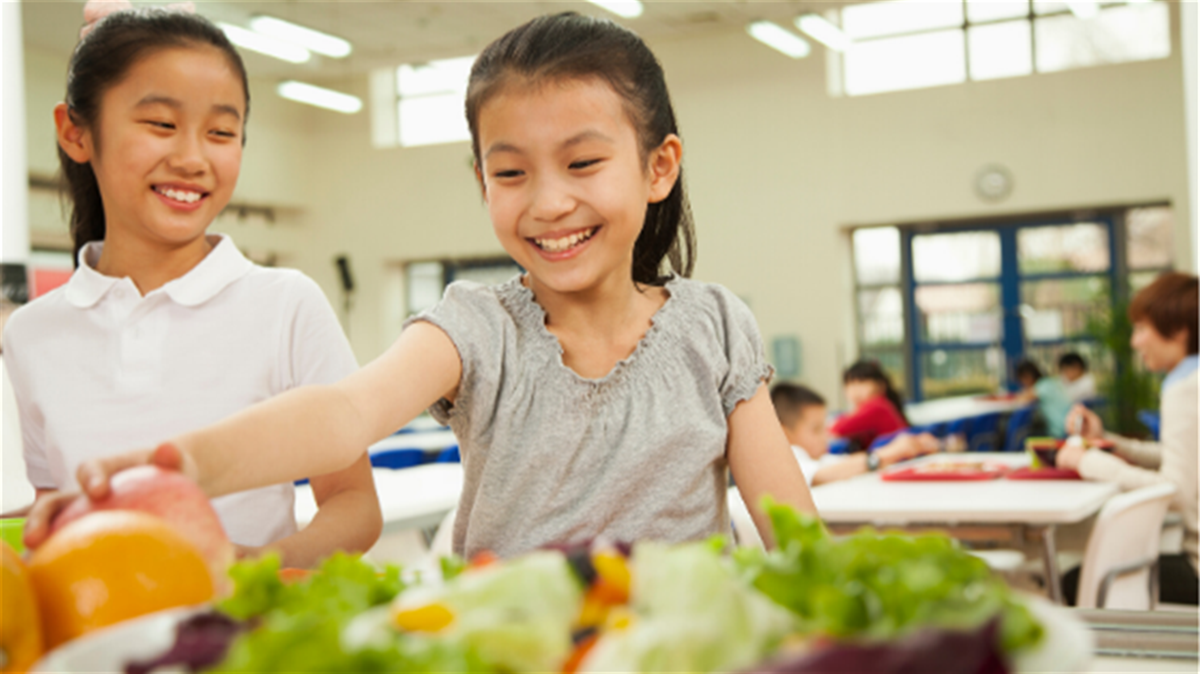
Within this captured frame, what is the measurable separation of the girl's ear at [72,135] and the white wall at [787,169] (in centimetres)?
875

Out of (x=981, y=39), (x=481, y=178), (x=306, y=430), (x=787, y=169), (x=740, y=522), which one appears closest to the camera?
(x=306, y=430)

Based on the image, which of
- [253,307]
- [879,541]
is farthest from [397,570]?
[253,307]

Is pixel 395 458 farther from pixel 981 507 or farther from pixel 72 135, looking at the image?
pixel 72 135

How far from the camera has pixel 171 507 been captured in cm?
55

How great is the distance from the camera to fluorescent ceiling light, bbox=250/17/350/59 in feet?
28.6

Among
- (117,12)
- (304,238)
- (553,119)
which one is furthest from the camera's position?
(304,238)

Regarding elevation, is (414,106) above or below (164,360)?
above

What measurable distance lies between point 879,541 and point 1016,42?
1086 centimetres

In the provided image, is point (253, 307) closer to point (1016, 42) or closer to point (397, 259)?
point (1016, 42)

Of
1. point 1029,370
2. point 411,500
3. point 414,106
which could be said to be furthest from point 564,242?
point 414,106

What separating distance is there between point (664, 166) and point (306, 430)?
609mm

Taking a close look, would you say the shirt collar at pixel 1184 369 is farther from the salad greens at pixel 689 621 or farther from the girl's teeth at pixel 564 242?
the salad greens at pixel 689 621

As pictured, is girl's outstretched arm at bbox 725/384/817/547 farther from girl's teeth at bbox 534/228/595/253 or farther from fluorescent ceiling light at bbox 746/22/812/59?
fluorescent ceiling light at bbox 746/22/812/59

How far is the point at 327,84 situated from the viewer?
1266cm
